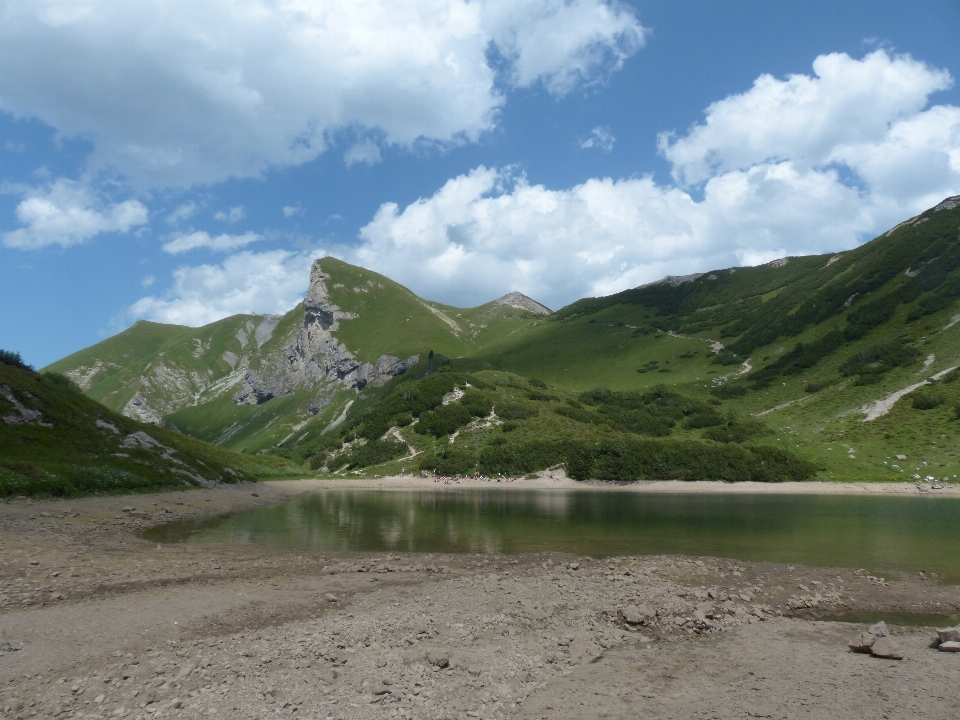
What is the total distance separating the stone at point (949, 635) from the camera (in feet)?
46.3

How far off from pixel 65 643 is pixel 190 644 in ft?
8.95

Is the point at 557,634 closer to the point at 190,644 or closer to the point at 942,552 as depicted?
the point at 190,644

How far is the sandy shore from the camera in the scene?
75375mm

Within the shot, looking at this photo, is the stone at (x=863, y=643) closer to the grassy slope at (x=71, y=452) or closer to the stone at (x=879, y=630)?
the stone at (x=879, y=630)

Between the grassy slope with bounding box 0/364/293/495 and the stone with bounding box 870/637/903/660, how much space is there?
142ft

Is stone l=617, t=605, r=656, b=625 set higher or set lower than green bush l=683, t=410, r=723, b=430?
lower

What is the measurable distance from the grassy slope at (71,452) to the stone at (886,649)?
142ft

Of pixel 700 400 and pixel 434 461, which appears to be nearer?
pixel 434 461

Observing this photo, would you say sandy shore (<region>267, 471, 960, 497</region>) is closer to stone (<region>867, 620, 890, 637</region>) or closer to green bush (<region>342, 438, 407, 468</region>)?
green bush (<region>342, 438, 407, 468</region>)

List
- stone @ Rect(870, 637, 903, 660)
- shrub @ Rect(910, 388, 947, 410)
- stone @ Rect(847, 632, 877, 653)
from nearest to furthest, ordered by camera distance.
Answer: stone @ Rect(870, 637, 903, 660) → stone @ Rect(847, 632, 877, 653) → shrub @ Rect(910, 388, 947, 410)

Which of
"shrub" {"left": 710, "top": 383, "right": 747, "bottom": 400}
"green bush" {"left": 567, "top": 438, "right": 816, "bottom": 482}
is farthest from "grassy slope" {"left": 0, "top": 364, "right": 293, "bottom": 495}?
A: "shrub" {"left": 710, "top": 383, "right": 747, "bottom": 400}

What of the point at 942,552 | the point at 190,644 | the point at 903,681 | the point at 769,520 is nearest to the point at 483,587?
the point at 190,644

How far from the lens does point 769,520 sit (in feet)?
147

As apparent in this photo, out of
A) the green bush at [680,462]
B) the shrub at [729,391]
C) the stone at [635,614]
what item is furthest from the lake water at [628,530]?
the shrub at [729,391]
